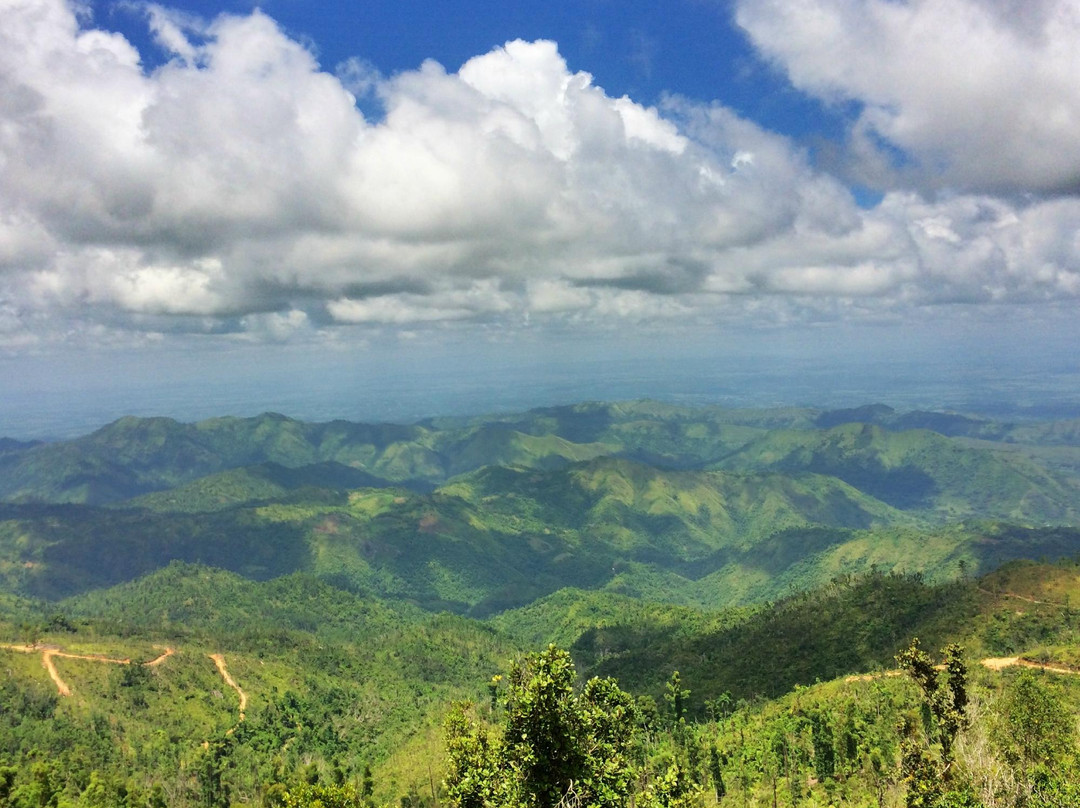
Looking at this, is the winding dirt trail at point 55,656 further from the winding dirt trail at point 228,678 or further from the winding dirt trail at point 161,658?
the winding dirt trail at point 228,678

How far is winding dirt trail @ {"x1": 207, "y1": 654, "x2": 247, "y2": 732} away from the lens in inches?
6699

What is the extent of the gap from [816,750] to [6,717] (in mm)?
170046

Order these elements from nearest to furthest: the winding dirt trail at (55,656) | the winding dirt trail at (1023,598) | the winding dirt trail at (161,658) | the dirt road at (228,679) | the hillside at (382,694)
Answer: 1. the hillside at (382,694)
2. the winding dirt trail at (1023,598)
3. the winding dirt trail at (55,656)
4. the dirt road at (228,679)
5. the winding dirt trail at (161,658)

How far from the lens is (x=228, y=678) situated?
17938 cm

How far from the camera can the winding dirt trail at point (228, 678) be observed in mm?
170163

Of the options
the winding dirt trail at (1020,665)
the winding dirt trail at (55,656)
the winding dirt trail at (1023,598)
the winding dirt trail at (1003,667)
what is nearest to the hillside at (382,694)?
the winding dirt trail at (1023,598)

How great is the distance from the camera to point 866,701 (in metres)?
108

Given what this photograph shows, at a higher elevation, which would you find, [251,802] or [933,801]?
[933,801]

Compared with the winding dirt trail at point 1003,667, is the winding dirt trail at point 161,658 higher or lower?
lower

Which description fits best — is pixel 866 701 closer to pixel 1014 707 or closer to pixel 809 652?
pixel 809 652

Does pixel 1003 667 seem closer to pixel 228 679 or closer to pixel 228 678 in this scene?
pixel 228 679

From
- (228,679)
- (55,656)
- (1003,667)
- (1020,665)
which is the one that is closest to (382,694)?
(228,679)

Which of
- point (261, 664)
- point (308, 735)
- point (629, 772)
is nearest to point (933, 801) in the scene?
point (629, 772)

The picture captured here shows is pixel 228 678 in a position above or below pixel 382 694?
above
